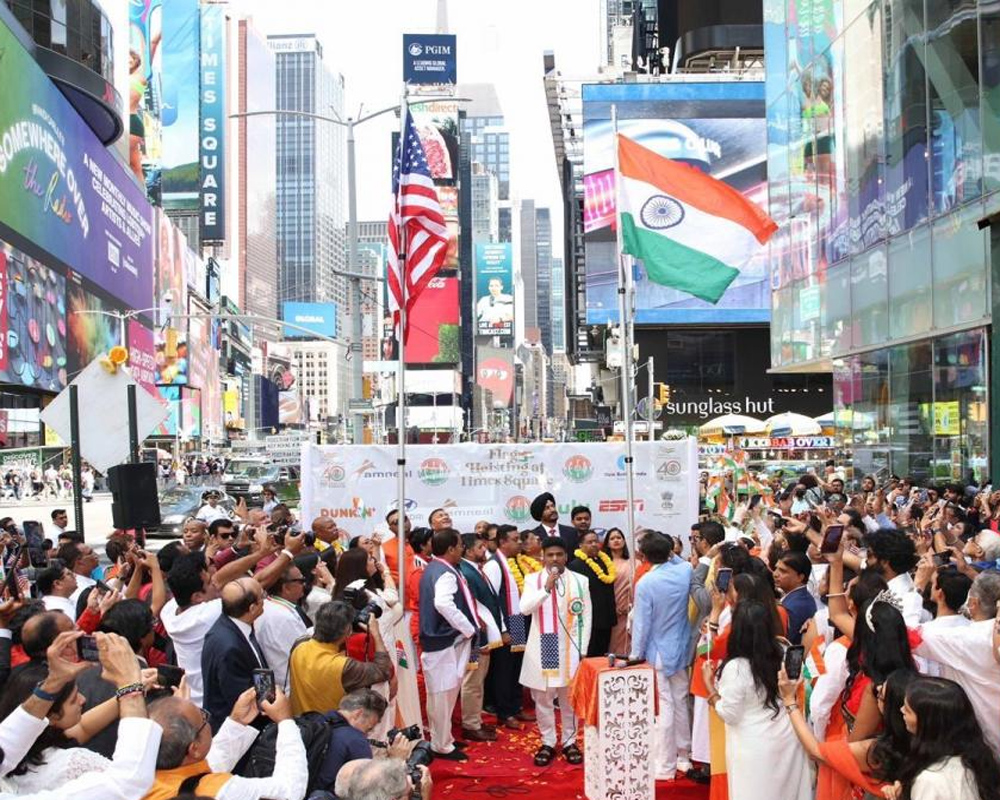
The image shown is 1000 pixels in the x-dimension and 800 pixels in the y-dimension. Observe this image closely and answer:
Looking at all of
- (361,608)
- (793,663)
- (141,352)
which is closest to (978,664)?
(793,663)

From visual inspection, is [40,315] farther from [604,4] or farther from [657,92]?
[604,4]

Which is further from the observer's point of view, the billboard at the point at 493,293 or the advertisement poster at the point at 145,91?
the billboard at the point at 493,293

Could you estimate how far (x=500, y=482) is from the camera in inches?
549

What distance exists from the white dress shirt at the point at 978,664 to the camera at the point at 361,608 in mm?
2927

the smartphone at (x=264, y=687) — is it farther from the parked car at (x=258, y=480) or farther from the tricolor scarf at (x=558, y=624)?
the parked car at (x=258, y=480)

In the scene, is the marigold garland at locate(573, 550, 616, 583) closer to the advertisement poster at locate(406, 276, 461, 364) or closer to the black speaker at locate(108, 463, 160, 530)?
the black speaker at locate(108, 463, 160, 530)

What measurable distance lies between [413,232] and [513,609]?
11.2 feet

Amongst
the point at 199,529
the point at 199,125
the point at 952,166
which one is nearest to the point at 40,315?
the point at 952,166

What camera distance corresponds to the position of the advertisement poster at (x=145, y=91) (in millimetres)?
78875

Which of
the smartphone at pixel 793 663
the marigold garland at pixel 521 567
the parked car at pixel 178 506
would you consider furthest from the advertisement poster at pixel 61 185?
the smartphone at pixel 793 663

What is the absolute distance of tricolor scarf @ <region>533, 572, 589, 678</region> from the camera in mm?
8906

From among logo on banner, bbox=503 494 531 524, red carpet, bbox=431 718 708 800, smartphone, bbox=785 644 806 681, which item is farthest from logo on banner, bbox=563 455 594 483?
smartphone, bbox=785 644 806 681

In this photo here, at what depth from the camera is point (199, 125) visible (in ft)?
382

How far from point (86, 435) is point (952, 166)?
49.6ft
